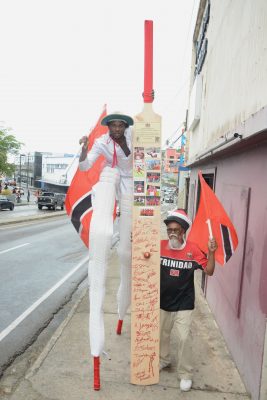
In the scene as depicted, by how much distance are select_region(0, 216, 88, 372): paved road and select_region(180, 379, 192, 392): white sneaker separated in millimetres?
2158

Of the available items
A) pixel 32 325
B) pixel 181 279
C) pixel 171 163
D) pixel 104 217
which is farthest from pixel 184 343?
pixel 171 163

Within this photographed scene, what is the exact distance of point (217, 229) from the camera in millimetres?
3670

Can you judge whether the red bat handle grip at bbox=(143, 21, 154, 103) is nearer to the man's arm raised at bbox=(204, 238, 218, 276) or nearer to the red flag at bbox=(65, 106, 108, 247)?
the red flag at bbox=(65, 106, 108, 247)

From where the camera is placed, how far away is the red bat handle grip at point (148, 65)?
3.63m

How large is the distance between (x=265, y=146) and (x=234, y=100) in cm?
216

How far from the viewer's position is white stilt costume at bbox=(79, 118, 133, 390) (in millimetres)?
3723

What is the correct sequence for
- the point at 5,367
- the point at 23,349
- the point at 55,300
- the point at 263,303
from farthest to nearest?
the point at 55,300 → the point at 23,349 → the point at 5,367 → the point at 263,303

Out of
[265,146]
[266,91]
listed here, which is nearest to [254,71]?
[266,91]

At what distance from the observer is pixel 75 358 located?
432 cm

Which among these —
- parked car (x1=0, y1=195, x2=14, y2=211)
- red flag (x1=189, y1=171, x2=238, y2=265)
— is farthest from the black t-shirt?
parked car (x1=0, y1=195, x2=14, y2=211)

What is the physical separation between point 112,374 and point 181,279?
133cm

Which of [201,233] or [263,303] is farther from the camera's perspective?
[201,233]

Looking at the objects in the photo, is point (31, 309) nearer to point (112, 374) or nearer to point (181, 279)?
point (112, 374)

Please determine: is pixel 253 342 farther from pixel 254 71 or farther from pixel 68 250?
pixel 68 250
